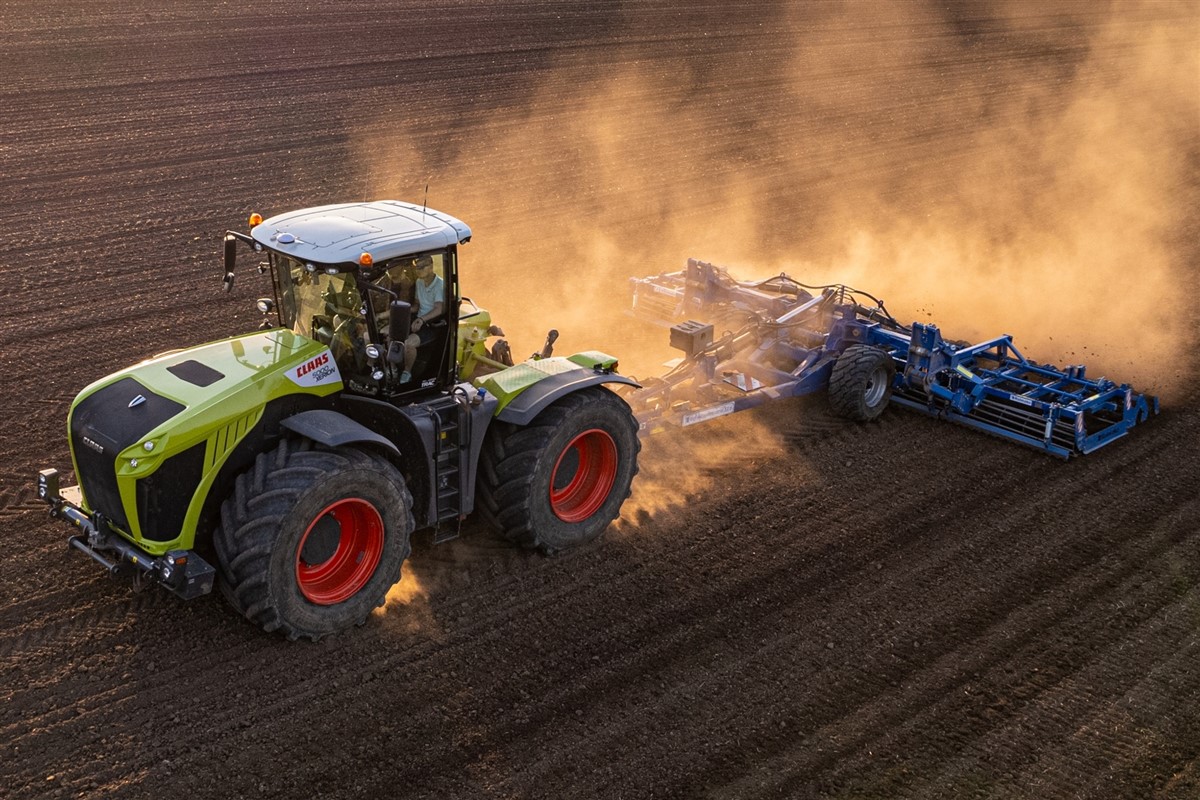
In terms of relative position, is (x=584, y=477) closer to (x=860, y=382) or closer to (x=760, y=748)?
(x=760, y=748)

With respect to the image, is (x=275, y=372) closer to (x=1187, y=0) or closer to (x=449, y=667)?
(x=449, y=667)

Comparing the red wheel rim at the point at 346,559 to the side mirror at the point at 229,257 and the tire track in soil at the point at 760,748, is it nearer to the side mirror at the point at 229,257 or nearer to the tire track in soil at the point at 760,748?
the tire track in soil at the point at 760,748

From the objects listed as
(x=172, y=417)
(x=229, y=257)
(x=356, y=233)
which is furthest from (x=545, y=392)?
(x=172, y=417)

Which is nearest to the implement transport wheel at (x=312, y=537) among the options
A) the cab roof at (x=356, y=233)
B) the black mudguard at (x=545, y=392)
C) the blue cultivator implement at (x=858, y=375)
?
the black mudguard at (x=545, y=392)

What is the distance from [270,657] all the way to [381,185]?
1120cm

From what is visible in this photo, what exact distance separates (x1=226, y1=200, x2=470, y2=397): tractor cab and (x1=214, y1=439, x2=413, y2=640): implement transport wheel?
0.63 m

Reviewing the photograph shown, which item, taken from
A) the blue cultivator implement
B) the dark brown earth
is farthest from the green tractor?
the blue cultivator implement

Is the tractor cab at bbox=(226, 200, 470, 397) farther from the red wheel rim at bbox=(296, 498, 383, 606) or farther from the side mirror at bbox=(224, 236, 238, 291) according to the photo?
the red wheel rim at bbox=(296, 498, 383, 606)

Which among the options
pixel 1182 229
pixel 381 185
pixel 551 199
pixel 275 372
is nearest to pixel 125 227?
pixel 381 185

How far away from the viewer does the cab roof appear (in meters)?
7.36

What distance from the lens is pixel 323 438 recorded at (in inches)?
281

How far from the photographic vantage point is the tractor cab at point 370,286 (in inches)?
292

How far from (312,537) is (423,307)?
1575 millimetres

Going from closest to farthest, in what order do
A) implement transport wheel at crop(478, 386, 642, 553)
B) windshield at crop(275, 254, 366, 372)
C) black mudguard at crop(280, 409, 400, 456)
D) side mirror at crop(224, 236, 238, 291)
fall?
black mudguard at crop(280, 409, 400, 456) < windshield at crop(275, 254, 366, 372) < side mirror at crop(224, 236, 238, 291) < implement transport wheel at crop(478, 386, 642, 553)
